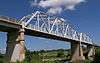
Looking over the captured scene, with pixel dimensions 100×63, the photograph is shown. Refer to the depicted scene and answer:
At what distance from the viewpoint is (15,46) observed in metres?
68.2

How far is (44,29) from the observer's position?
85.7 metres

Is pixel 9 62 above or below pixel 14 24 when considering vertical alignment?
below

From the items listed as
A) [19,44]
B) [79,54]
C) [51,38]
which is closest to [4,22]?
[19,44]

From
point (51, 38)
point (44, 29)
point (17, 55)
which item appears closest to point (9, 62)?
point (17, 55)

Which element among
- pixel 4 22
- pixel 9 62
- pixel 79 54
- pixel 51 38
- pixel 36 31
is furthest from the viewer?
pixel 79 54

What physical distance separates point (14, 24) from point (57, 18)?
44.8 m

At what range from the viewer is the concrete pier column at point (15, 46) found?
6669 centimetres

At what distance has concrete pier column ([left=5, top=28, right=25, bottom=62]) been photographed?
66.7 meters

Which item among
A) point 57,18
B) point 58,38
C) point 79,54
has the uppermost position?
point 57,18

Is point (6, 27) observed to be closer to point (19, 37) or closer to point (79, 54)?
point (19, 37)

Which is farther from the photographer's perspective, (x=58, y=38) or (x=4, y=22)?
(x=58, y=38)

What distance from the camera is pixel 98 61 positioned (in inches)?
2645

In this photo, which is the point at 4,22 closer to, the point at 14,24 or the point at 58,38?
the point at 14,24

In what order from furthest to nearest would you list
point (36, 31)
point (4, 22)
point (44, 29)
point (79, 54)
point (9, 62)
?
→ 1. point (79, 54)
2. point (44, 29)
3. point (36, 31)
4. point (9, 62)
5. point (4, 22)
